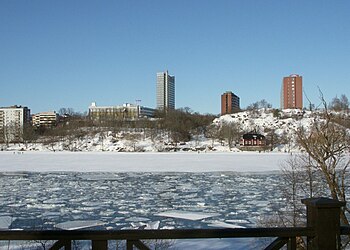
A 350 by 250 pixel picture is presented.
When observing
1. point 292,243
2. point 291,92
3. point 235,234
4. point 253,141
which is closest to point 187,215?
point 292,243

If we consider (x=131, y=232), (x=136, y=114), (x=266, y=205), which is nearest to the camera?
(x=131, y=232)

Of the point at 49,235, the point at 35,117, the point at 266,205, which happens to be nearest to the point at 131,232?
the point at 49,235

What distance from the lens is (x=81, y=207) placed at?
13594 mm

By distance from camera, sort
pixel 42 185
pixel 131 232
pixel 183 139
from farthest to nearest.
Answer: pixel 183 139 < pixel 42 185 < pixel 131 232

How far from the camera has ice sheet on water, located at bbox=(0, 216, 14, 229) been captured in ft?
33.5

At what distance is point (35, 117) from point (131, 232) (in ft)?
542

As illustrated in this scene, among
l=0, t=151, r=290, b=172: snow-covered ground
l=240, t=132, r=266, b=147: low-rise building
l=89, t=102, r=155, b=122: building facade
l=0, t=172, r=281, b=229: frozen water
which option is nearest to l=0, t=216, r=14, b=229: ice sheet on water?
l=0, t=172, r=281, b=229: frozen water

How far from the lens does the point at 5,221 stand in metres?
Answer: 10.9

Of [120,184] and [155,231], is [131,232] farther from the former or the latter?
[120,184]

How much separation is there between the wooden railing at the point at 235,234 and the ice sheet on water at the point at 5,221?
8.48 meters

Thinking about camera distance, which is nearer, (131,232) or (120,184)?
(131,232)

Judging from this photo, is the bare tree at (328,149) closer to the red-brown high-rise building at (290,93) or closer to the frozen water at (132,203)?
the frozen water at (132,203)

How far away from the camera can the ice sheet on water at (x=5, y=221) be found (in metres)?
10.2

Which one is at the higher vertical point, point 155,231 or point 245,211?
point 155,231
